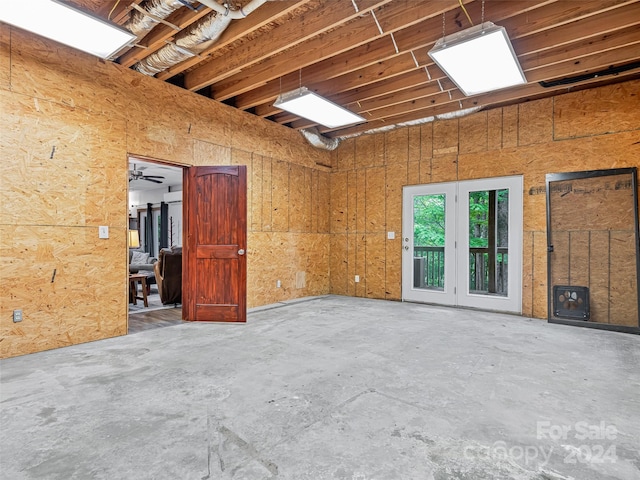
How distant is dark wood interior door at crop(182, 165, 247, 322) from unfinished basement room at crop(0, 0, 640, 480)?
35 mm

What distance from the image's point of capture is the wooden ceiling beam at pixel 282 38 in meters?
3.18

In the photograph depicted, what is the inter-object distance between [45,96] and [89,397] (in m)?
3.07

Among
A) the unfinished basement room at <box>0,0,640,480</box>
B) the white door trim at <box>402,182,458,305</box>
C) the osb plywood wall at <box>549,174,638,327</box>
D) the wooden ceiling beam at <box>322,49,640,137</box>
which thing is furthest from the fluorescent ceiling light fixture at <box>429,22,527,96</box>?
the white door trim at <box>402,182,458,305</box>

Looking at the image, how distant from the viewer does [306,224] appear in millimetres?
6863

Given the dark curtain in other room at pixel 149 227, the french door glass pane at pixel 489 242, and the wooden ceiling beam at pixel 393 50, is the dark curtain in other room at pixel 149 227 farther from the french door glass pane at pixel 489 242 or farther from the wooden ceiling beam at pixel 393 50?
the french door glass pane at pixel 489 242

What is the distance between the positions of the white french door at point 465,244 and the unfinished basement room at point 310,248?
38mm

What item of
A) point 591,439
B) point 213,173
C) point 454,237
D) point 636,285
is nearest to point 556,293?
point 636,285

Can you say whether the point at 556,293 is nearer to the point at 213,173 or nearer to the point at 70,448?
the point at 213,173

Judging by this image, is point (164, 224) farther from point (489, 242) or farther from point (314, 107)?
point (489, 242)

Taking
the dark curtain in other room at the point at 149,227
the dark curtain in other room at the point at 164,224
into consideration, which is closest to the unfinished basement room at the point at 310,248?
the dark curtain in other room at the point at 164,224

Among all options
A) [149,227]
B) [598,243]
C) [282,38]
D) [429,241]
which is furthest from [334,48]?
[149,227]

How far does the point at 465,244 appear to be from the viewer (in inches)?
227

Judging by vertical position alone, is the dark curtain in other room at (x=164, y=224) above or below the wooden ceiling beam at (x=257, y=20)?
below

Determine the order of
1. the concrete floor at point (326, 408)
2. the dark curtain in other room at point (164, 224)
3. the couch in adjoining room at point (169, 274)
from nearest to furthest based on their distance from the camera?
the concrete floor at point (326, 408), the couch in adjoining room at point (169, 274), the dark curtain in other room at point (164, 224)
